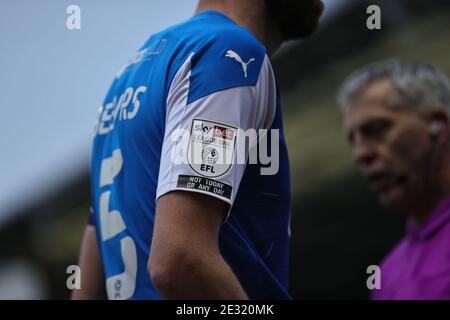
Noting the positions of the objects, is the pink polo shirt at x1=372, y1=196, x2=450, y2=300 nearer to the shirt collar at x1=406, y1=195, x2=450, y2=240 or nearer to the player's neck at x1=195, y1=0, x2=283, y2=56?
the shirt collar at x1=406, y1=195, x2=450, y2=240

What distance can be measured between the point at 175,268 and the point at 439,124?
2.35 metres

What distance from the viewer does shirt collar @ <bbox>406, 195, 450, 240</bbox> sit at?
12.2 ft

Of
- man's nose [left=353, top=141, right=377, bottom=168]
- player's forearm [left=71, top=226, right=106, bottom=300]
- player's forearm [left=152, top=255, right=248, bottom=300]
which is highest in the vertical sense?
player's forearm [left=152, top=255, right=248, bottom=300]

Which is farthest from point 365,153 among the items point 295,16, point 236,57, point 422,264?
point 236,57

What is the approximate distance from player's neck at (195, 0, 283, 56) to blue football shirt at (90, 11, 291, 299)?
0.07m

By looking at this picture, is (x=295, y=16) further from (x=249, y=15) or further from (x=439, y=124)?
(x=439, y=124)

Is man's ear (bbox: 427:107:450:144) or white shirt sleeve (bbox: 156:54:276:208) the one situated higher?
white shirt sleeve (bbox: 156:54:276:208)

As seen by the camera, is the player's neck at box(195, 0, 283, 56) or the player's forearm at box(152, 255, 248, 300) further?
the player's neck at box(195, 0, 283, 56)

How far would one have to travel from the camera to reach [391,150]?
13.1 feet

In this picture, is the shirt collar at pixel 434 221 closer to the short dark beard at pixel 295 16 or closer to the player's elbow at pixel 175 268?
the short dark beard at pixel 295 16

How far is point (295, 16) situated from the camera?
2.66 meters

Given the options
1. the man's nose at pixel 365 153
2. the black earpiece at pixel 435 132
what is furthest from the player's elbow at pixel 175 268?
the black earpiece at pixel 435 132

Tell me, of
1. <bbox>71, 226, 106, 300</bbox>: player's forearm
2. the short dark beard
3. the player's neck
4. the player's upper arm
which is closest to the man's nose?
the short dark beard

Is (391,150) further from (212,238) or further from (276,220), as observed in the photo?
(212,238)
